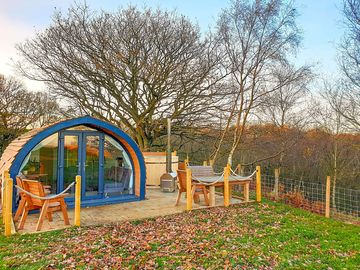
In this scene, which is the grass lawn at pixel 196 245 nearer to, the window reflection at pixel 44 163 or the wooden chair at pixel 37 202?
the wooden chair at pixel 37 202

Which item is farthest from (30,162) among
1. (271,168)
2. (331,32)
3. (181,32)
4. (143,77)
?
(271,168)

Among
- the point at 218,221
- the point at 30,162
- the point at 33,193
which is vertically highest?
the point at 30,162

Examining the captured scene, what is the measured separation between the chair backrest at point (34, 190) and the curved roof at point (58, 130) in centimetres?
111

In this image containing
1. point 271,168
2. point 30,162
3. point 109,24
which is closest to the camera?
point 30,162

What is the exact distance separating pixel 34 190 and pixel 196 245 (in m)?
3.43

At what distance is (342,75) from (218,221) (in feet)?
27.2

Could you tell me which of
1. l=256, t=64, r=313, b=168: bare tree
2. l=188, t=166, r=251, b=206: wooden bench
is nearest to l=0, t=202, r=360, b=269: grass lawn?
l=188, t=166, r=251, b=206: wooden bench

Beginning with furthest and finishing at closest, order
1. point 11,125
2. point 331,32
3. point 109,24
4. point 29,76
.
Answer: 1. point 11,125
2. point 29,76
3. point 109,24
4. point 331,32

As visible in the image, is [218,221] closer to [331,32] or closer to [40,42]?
[331,32]

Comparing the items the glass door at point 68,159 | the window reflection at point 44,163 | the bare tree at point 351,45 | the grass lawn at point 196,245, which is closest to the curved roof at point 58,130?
the window reflection at point 44,163

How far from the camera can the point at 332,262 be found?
3.84 meters

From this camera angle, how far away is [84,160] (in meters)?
7.33

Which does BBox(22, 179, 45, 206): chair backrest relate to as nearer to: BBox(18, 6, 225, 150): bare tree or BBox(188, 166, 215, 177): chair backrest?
BBox(188, 166, 215, 177): chair backrest

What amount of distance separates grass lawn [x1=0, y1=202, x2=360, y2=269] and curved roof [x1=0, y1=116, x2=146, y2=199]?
211 centimetres
